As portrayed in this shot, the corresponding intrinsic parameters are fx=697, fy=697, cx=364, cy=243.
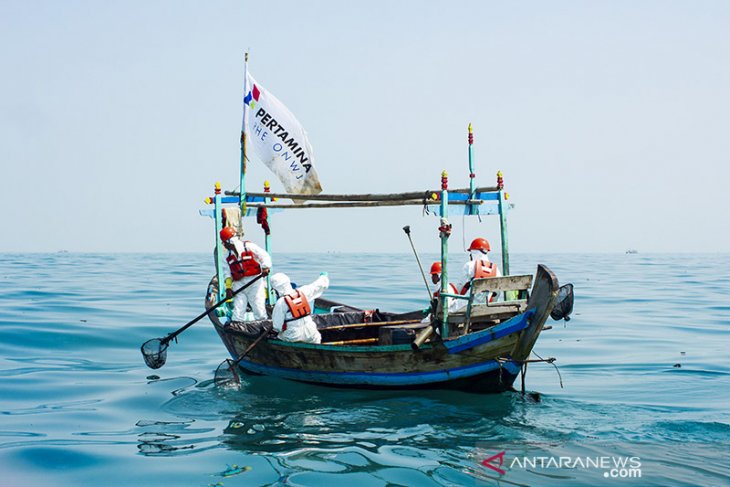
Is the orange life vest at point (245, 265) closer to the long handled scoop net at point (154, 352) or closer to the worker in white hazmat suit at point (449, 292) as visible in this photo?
the long handled scoop net at point (154, 352)

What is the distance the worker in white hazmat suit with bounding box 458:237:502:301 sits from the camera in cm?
1107

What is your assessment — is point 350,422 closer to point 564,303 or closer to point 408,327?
point 408,327

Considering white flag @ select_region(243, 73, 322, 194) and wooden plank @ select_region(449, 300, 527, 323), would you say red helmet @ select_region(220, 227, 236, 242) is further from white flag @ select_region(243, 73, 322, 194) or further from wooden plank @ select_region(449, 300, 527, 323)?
wooden plank @ select_region(449, 300, 527, 323)

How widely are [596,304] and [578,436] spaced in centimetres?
1854

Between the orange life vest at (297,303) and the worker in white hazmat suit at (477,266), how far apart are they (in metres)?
2.55

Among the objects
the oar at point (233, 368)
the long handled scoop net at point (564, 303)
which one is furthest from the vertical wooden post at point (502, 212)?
the oar at point (233, 368)

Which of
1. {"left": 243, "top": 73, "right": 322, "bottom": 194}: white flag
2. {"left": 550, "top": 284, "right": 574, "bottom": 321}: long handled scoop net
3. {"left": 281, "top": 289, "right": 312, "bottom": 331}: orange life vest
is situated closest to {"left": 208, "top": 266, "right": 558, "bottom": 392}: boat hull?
{"left": 281, "top": 289, "right": 312, "bottom": 331}: orange life vest

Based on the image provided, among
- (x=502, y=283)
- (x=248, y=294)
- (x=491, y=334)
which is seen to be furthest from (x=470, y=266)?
(x=248, y=294)

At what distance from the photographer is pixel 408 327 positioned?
38.4ft

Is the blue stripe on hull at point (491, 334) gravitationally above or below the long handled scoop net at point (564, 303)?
below

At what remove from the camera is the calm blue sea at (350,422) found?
25.2ft

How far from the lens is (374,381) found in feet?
35.8

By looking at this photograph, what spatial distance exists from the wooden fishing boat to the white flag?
0.8 inches

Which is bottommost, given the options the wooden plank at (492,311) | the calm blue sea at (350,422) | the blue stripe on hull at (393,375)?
the calm blue sea at (350,422)
